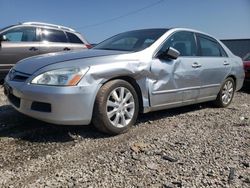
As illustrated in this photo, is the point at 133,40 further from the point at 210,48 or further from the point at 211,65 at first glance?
the point at 210,48

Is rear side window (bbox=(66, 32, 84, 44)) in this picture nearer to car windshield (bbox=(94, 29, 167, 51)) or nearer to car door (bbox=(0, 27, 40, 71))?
car door (bbox=(0, 27, 40, 71))

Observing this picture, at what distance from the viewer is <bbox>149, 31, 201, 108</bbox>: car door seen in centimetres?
518

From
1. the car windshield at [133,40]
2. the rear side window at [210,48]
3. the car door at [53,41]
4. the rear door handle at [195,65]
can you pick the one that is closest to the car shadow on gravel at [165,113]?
the rear door handle at [195,65]

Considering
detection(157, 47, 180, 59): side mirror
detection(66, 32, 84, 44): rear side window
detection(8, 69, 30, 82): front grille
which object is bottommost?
detection(66, 32, 84, 44): rear side window

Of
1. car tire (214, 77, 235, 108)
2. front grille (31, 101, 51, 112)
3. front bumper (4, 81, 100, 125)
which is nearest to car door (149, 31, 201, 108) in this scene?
car tire (214, 77, 235, 108)

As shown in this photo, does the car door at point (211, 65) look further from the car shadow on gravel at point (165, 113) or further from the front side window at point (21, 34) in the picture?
the front side window at point (21, 34)

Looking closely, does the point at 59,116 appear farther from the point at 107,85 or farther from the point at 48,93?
the point at 107,85

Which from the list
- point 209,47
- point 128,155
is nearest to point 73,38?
point 209,47

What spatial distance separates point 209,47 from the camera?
6672 mm

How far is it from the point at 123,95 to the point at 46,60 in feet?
3.49

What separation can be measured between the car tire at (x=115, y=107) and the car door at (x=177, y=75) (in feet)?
1.37

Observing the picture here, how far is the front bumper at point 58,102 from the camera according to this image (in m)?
4.17

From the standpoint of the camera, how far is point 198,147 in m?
4.41

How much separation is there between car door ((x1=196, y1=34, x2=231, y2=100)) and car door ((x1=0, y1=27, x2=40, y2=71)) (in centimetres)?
467
